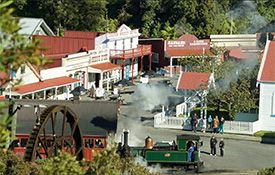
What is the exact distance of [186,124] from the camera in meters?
43.5

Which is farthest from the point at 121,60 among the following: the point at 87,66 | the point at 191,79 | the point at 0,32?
the point at 0,32

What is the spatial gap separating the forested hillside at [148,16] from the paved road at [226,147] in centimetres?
2865

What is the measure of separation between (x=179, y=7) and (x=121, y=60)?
21929 mm

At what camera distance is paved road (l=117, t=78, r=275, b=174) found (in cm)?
3516

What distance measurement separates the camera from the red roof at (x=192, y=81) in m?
45.7

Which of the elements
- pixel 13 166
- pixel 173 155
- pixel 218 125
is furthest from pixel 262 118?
pixel 13 166

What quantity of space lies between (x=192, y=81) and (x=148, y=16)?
4278 centimetres

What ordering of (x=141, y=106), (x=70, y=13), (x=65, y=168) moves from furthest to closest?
(x=70, y=13)
(x=141, y=106)
(x=65, y=168)

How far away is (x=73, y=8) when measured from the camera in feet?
254

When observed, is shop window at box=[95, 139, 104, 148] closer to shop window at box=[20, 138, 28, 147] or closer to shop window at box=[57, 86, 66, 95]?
shop window at box=[20, 138, 28, 147]

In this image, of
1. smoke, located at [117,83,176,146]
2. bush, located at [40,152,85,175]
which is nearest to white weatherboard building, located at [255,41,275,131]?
smoke, located at [117,83,176,146]

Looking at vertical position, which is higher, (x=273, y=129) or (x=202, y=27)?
(x=202, y=27)

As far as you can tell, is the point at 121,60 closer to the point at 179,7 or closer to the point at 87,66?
the point at 87,66

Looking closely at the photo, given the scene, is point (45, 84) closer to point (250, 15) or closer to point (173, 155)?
point (173, 155)
